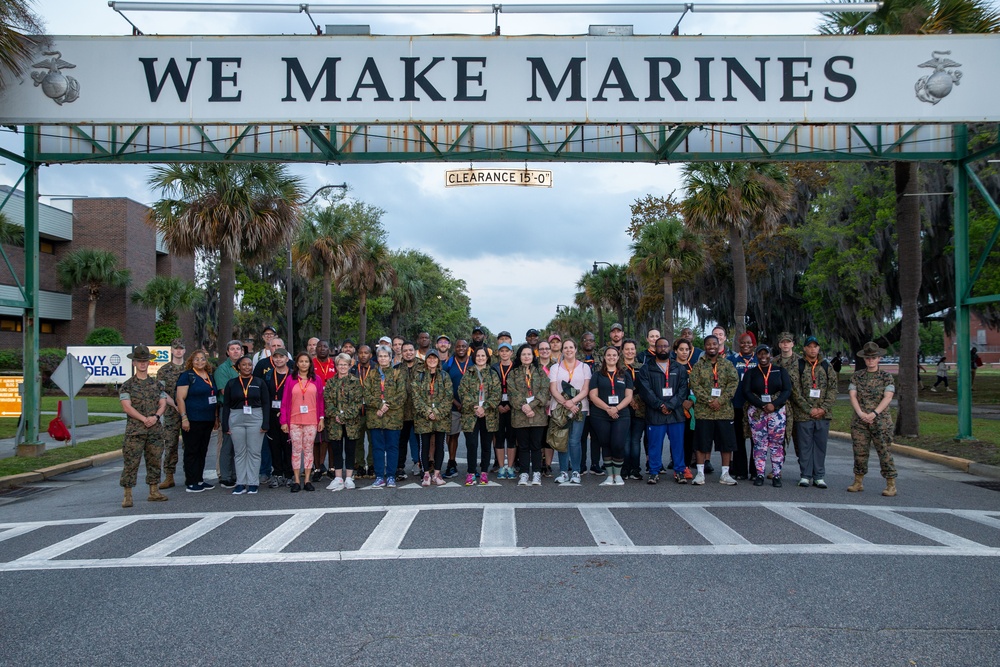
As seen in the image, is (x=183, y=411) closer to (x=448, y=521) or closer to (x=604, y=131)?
(x=448, y=521)

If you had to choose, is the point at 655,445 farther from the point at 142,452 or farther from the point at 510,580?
the point at 142,452

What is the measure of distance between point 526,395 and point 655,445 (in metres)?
1.80

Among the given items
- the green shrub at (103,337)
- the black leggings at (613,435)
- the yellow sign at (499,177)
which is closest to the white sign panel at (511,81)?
the yellow sign at (499,177)

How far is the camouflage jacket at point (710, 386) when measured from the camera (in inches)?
399

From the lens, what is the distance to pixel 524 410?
1013 centimetres

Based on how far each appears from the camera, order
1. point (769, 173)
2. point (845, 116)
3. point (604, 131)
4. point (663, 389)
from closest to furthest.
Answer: point (663, 389) → point (845, 116) → point (604, 131) → point (769, 173)

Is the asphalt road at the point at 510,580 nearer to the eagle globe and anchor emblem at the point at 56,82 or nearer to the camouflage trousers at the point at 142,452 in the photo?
the camouflage trousers at the point at 142,452

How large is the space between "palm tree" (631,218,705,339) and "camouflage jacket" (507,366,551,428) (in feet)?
77.4

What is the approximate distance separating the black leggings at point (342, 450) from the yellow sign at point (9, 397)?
36.6 feet

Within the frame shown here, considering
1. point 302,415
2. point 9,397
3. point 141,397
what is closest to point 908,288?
point 302,415

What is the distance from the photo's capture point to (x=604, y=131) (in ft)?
44.7

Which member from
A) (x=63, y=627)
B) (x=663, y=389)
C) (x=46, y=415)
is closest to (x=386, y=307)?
(x=46, y=415)

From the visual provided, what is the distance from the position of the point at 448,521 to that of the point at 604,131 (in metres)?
8.14

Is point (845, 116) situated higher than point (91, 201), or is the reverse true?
point (91, 201)
